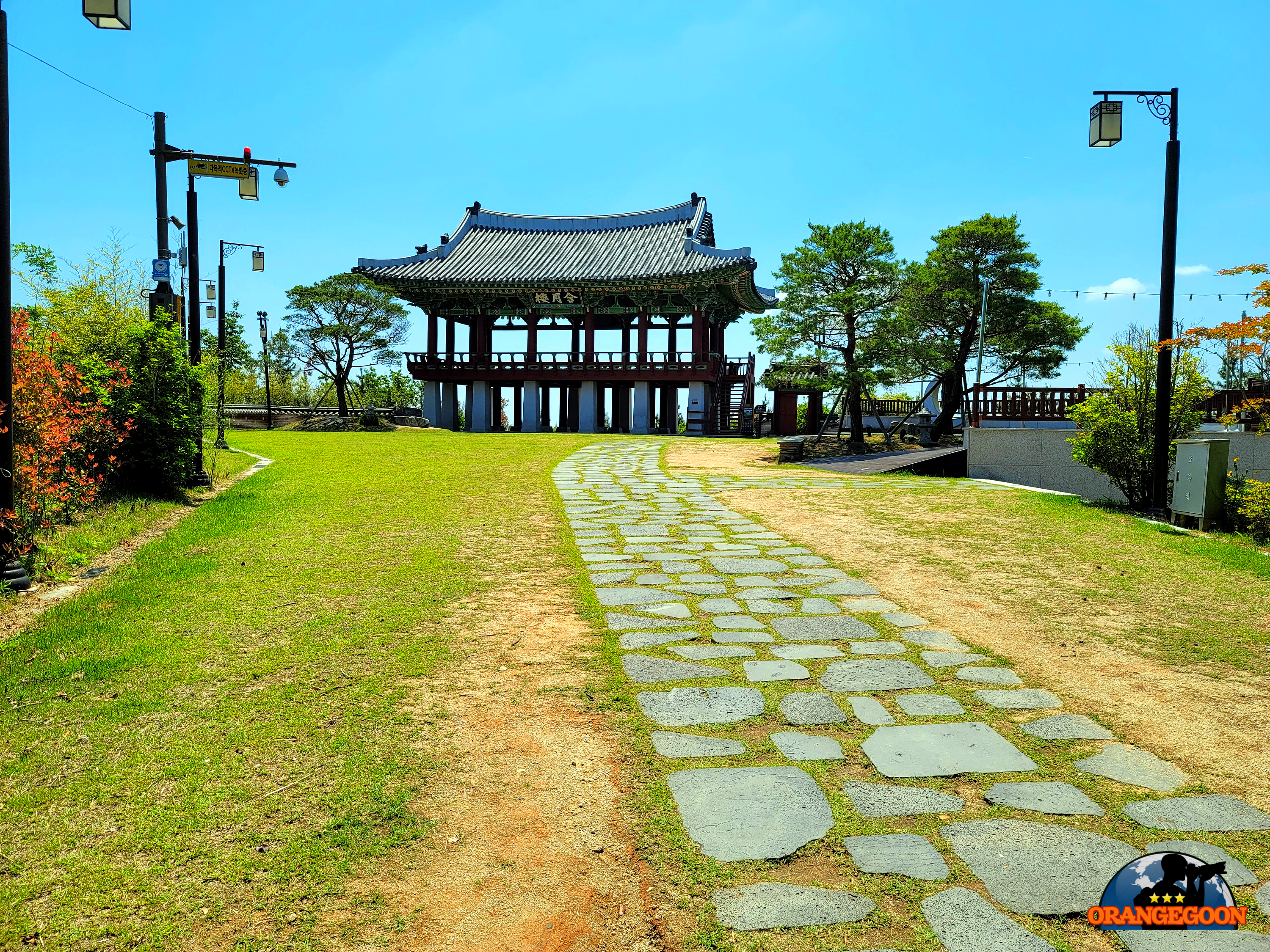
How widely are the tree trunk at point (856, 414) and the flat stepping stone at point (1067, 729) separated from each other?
720 inches

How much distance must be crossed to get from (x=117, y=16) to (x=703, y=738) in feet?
25.8

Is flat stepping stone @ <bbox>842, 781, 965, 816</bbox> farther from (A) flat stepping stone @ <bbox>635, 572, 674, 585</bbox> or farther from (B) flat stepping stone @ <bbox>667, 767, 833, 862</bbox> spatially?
(A) flat stepping stone @ <bbox>635, 572, 674, 585</bbox>

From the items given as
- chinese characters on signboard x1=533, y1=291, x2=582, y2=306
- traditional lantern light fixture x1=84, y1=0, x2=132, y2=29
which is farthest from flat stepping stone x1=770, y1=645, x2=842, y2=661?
chinese characters on signboard x1=533, y1=291, x2=582, y2=306

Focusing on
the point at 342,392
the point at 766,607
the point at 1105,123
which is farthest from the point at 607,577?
the point at 342,392

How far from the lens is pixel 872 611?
16.8ft

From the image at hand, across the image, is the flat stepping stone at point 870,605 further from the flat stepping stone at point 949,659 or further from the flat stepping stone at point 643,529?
the flat stepping stone at point 643,529

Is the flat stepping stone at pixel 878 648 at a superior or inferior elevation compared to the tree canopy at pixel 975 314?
inferior

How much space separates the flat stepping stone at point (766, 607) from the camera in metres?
5.08

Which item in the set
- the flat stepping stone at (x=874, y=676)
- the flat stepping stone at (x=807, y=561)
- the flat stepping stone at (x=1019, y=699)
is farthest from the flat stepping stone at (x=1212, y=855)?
the flat stepping stone at (x=807, y=561)

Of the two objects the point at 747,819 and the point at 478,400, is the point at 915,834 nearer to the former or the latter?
the point at 747,819

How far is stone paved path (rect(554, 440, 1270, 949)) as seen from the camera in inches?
87.9

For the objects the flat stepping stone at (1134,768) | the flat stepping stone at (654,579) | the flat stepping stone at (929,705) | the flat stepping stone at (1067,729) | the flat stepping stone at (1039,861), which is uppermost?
the flat stepping stone at (654,579)

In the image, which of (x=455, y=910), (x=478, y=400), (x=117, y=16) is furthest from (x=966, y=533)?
(x=478, y=400)

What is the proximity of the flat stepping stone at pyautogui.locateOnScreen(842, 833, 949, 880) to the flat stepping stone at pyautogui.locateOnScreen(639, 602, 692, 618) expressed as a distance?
251 centimetres
